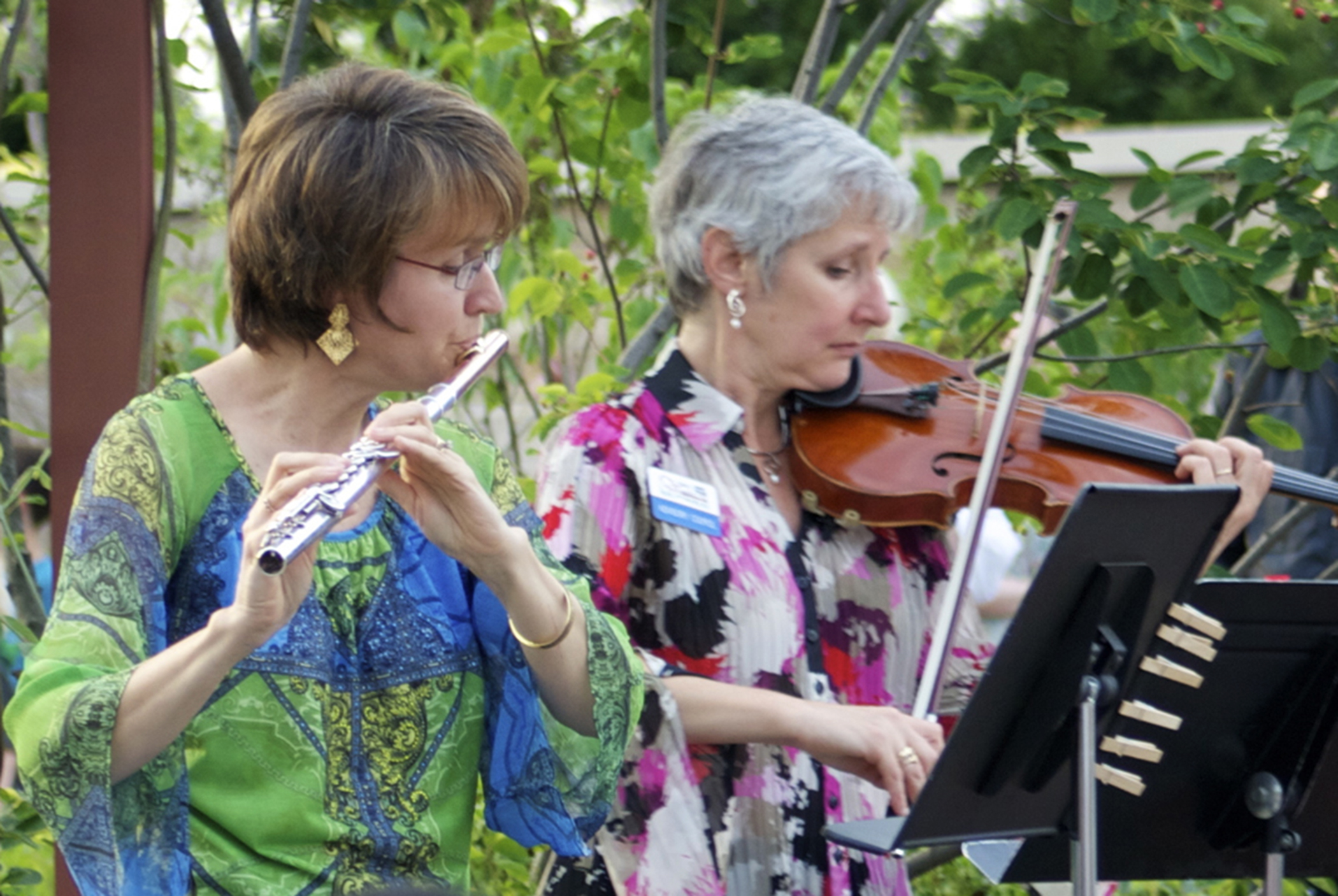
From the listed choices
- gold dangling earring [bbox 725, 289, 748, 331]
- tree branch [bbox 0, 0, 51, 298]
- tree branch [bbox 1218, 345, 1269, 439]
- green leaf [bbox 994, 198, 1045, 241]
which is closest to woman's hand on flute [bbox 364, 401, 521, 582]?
gold dangling earring [bbox 725, 289, 748, 331]

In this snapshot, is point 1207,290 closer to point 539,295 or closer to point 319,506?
point 539,295

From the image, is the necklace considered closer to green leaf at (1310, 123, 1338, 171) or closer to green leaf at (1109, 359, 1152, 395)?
green leaf at (1109, 359, 1152, 395)

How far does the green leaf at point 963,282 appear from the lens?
9.85ft

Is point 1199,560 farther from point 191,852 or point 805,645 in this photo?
point 191,852

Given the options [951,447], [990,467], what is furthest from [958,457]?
[990,467]

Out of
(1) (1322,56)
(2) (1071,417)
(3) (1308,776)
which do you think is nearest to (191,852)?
(3) (1308,776)

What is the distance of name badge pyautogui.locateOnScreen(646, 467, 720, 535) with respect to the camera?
2172 millimetres

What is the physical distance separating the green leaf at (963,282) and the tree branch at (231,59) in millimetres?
1308

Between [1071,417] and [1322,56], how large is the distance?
33.5ft

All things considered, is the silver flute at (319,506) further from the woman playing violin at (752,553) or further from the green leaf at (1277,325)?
the green leaf at (1277,325)

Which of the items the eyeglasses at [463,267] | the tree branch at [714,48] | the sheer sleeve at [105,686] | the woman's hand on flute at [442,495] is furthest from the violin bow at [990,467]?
the sheer sleeve at [105,686]

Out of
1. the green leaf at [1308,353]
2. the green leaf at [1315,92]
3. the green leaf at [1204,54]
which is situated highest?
the green leaf at [1204,54]

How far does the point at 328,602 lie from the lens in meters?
1.70

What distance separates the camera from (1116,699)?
5.99ft
